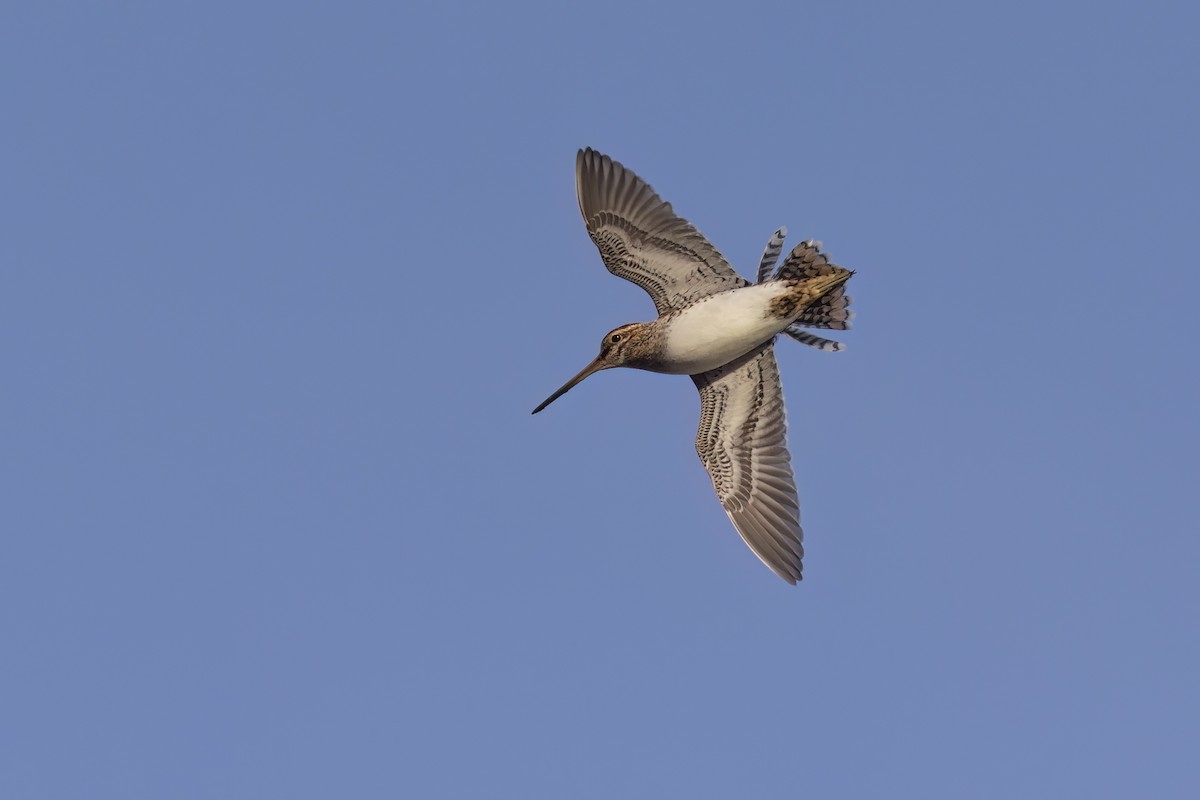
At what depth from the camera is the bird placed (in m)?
17.5

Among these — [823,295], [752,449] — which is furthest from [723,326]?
[752,449]

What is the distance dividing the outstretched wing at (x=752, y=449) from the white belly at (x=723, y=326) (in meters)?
0.82

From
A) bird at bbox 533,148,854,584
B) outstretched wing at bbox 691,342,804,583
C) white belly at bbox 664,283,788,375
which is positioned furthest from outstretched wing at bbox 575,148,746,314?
outstretched wing at bbox 691,342,804,583

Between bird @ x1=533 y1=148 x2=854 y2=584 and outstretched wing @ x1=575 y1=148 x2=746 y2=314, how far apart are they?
0.01 m

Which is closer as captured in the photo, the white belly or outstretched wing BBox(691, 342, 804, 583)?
the white belly

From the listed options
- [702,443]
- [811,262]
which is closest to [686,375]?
[702,443]

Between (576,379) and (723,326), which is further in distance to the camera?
(576,379)

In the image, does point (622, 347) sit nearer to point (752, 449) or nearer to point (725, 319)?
point (725, 319)

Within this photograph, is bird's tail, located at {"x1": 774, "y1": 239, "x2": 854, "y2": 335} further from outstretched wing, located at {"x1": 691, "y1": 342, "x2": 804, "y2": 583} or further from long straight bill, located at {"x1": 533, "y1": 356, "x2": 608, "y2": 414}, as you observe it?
long straight bill, located at {"x1": 533, "y1": 356, "x2": 608, "y2": 414}

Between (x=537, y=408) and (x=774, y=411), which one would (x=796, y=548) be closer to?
(x=774, y=411)

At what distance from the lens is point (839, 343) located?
59.3 ft

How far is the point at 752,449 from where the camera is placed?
19.1 meters

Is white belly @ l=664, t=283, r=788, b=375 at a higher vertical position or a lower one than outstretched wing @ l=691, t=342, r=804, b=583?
higher

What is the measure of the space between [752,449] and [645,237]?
3.12 meters
